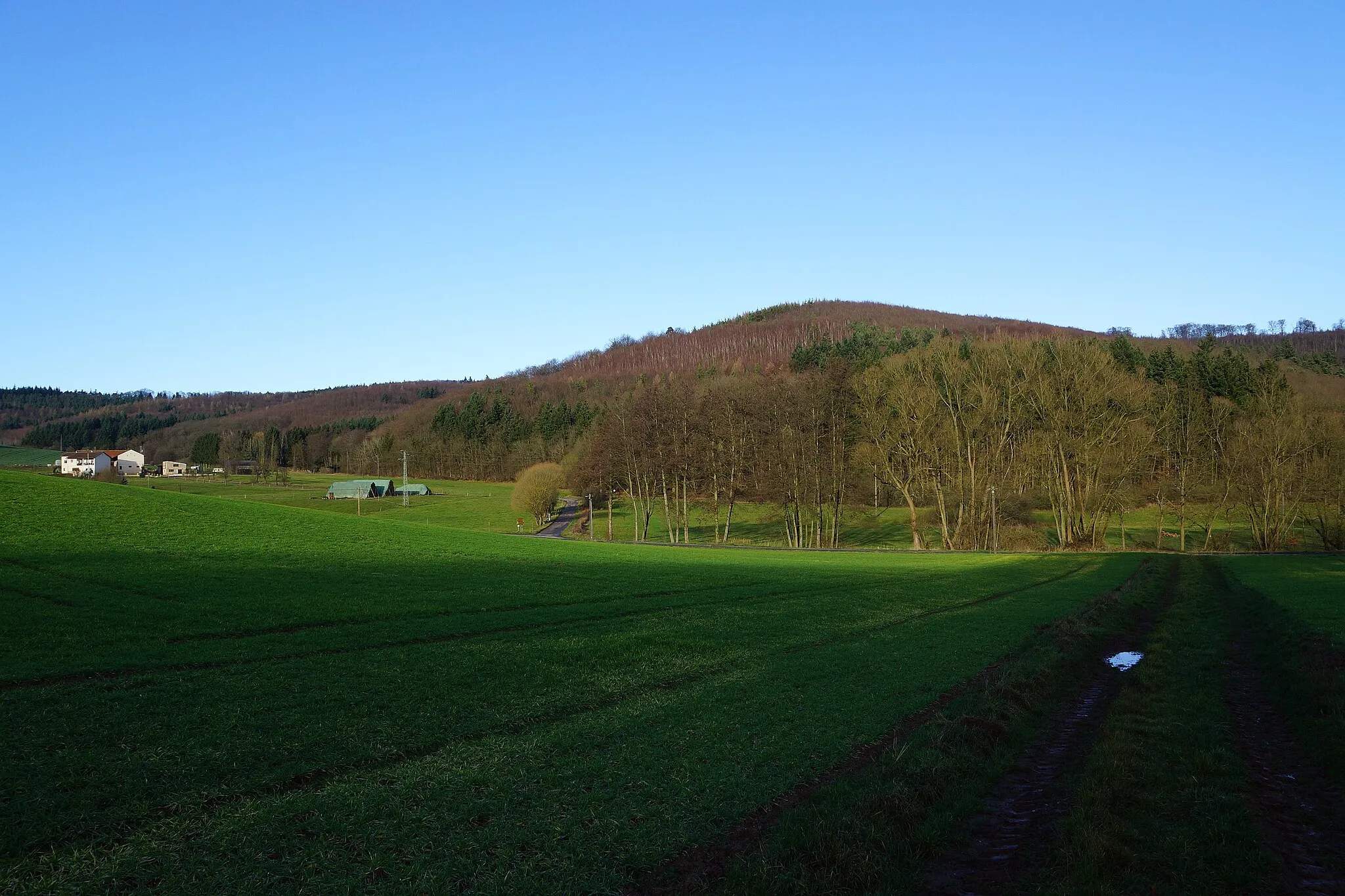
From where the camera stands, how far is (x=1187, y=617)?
91.5ft

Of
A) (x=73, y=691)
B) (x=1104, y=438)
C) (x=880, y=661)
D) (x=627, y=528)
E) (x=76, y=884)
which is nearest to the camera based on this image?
(x=76, y=884)

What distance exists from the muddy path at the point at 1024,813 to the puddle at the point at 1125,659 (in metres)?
4.25

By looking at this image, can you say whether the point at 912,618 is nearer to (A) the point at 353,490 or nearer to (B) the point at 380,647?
(B) the point at 380,647

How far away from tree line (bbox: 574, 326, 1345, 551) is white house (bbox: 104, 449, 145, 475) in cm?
13954

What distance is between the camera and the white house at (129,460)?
16900cm

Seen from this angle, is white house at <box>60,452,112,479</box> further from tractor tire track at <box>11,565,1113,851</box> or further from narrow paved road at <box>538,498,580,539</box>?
tractor tire track at <box>11,565,1113,851</box>

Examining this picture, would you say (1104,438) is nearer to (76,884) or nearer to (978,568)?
(978,568)

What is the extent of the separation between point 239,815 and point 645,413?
259 ft

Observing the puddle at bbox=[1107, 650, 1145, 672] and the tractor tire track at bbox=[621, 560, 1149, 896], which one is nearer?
the tractor tire track at bbox=[621, 560, 1149, 896]

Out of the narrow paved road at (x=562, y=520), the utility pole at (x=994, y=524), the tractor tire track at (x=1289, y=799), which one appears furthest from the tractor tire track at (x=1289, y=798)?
the narrow paved road at (x=562, y=520)

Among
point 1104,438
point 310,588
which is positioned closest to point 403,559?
point 310,588

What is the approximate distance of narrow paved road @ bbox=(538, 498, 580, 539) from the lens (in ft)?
329

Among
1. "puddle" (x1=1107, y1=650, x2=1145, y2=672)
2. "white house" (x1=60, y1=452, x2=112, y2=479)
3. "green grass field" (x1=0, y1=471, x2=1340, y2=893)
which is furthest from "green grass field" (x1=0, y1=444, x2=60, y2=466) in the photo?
"puddle" (x1=1107, y1=650, x2=1145, y2=672)

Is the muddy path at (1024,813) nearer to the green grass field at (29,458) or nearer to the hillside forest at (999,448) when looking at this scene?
the hillside forest at (999,448)
